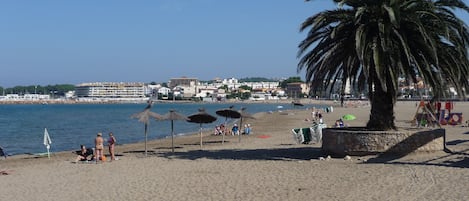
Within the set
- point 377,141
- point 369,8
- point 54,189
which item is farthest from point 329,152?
point 54,189

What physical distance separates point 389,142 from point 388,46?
263 cm

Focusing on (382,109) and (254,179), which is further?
(382,109)

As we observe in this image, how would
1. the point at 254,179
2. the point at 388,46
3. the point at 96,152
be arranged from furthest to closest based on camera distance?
the point at 96,152 → the point at 388,46 → the point at 254,179

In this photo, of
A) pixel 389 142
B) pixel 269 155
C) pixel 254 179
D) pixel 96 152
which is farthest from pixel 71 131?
pixel 254 179

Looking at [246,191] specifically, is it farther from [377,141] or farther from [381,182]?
[377,141]

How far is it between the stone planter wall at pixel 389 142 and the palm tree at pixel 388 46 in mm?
1039

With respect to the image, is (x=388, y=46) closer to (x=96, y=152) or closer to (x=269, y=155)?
(x=269, y=155)

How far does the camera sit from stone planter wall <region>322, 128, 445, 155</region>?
15234 mm

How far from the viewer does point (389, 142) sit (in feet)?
50.2

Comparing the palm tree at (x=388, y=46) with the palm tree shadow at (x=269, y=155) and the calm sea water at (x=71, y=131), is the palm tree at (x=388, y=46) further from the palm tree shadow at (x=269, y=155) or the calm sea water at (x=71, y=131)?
the calm sea water at (x=71, y=131)

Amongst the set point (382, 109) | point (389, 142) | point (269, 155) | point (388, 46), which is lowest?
point (269, 155)

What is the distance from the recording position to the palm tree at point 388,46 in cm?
1497

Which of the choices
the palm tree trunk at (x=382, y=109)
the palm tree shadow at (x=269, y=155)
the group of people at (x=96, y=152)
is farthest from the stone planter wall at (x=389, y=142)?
the group of people at (x=96, y=152)

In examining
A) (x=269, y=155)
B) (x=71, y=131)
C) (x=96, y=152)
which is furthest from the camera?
(x=71, y=131)
